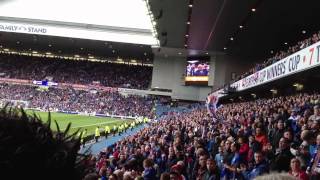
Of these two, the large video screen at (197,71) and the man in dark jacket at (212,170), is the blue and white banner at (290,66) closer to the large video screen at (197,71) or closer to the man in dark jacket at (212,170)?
the man in dark jacket at (212,170)

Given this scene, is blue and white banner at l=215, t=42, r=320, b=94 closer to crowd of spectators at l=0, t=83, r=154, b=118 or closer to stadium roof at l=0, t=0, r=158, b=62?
stadium roof at l=0, t=0, r=158, b=62

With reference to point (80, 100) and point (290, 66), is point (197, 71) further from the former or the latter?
point (290, 66)

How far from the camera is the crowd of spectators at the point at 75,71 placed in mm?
72375

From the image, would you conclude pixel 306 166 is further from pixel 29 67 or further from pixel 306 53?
pixel 29 67

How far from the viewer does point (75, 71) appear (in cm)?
7488

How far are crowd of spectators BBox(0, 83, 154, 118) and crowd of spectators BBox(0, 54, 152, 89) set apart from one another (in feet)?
9.90

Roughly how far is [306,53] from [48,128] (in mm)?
15928

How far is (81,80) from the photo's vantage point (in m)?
72.7

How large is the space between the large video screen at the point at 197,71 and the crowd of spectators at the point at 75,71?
1378cm

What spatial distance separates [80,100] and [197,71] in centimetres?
1900

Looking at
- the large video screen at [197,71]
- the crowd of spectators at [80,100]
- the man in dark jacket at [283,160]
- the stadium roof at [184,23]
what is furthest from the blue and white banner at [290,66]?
the crowd of spectators at [80,100]

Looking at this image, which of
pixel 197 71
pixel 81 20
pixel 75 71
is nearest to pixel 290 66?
pixel 197 71

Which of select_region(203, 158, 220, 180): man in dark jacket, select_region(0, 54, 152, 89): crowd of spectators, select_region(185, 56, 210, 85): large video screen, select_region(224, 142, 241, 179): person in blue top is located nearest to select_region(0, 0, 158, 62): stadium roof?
select_region(185, 56, 210, 85): large video screen

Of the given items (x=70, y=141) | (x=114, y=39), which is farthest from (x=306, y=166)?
(x=114, y=39)
